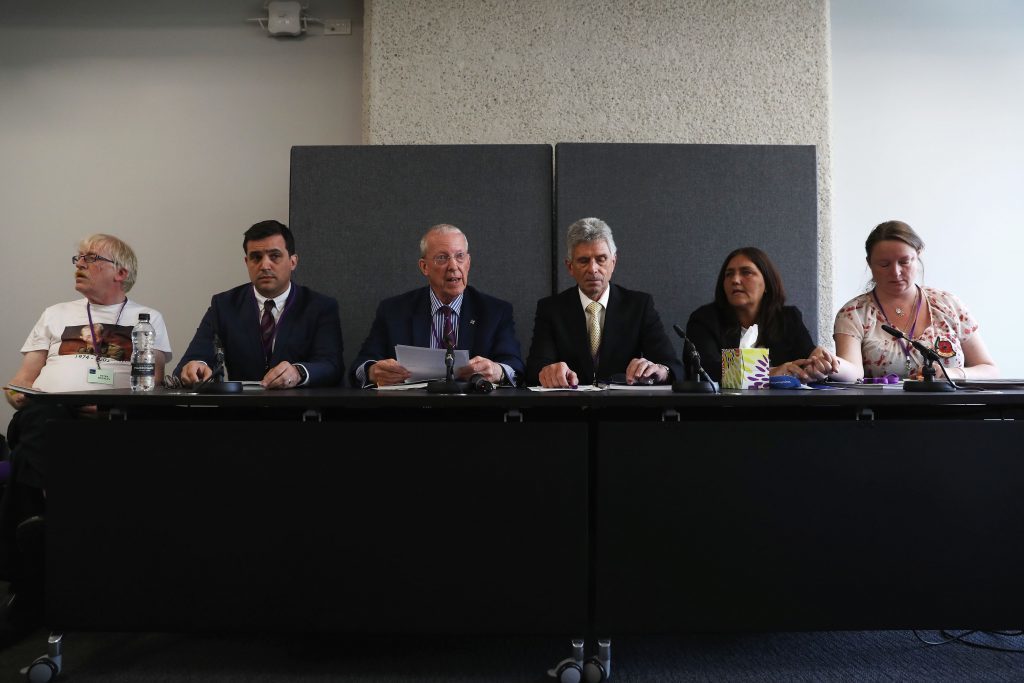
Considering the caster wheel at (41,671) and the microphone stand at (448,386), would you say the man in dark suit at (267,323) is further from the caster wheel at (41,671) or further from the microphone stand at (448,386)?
the caster wheel at (41,671)

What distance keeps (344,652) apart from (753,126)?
2940mm

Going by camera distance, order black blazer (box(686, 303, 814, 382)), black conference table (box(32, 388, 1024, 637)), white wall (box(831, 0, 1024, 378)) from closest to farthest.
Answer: black conference table (box(32, 388, 1024, 637)) < black blazer (box(686, 303, 814, 382)) < white wall (box(831, 0, 1024, 378))

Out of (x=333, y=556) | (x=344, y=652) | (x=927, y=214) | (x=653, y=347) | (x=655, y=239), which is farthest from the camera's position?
(x=927, y=214)

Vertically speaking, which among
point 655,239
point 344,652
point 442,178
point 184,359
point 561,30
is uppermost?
point 561,30

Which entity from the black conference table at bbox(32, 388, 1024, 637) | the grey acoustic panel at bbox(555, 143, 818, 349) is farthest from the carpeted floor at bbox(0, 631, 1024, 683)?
the grey acoustic panel at bbox(555, 143, 818, 349)

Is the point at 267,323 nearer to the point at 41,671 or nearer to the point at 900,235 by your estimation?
the point at 41,671

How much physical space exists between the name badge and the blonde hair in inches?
16.0

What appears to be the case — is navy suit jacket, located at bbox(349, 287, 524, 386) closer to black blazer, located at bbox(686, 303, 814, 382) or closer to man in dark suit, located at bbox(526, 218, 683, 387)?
man in dark suit, located at bbox(526, 218, 683, 387)

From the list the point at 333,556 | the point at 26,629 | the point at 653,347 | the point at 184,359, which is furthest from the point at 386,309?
the point at 26,629

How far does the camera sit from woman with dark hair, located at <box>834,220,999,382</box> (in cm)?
277

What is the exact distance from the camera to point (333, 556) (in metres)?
1.86

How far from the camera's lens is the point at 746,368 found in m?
2.17

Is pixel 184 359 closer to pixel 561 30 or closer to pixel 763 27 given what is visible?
pixel 561 30

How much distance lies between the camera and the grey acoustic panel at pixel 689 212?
11.4 feet
